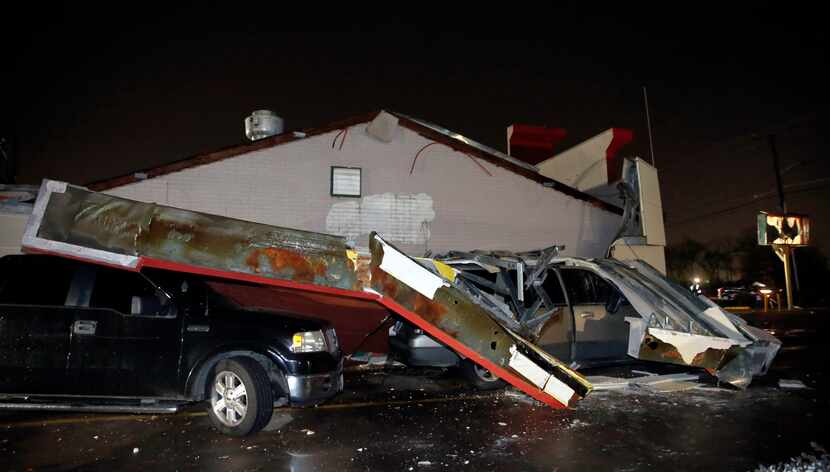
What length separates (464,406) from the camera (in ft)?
20.7

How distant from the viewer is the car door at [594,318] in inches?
284

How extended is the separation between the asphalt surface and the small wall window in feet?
18.5

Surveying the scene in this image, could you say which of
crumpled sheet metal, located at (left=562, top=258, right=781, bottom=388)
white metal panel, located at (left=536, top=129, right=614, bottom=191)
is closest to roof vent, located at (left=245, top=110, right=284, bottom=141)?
crumpled sheet metal, located at (left=562, top=258, right=781, bottom=388)

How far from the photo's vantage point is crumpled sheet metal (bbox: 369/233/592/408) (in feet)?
17.3

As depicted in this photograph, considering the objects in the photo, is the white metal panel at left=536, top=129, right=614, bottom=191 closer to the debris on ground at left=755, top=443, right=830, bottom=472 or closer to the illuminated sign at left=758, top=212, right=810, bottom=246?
the debris on ground at left=755, top=443, right=830, bottom=472

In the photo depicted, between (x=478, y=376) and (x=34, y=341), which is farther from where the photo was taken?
(x=478, y=376)

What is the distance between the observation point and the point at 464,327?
17.7 feet

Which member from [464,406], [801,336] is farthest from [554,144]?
[464,406]

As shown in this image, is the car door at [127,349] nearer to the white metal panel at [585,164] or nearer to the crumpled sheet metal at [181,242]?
the crumpled sheet metal at [181,242]

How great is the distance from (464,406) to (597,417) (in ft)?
Answer: 4.92

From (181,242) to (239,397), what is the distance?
1.62 m

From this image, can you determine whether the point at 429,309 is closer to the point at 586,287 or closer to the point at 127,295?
the point at 127,295

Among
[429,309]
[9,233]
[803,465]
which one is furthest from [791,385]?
[9,233]

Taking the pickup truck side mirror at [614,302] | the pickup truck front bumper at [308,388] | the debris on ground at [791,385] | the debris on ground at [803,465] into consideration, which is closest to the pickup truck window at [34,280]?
the pickup truck front bumper at [308,388]
